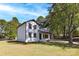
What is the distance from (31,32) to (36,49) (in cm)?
40

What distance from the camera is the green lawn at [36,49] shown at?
703cm

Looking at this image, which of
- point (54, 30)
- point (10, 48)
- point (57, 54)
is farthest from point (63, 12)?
point (10, 48)

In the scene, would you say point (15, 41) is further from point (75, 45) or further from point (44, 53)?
point (75, 45)

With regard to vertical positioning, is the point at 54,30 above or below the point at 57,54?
above

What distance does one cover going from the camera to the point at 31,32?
23.7ft

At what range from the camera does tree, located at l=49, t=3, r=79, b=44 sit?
7.26 metres

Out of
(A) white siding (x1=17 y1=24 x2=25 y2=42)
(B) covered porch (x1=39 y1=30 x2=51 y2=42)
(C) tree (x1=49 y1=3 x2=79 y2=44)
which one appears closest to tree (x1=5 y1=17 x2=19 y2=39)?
(A) white siding (x1=17 y1=24 x2=25 y2=42)

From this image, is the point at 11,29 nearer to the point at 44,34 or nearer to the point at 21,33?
the point at 21,33

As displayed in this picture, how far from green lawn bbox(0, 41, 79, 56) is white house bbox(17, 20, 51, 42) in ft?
0.43

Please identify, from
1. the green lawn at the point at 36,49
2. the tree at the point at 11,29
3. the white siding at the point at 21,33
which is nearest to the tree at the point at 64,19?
the green lawn at the point at 36,49

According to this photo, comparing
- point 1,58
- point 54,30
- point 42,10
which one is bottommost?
point 1,58

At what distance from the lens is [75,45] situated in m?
7.24

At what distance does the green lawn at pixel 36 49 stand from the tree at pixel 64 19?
27 cm

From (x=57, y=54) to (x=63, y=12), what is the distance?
0.97 meters
